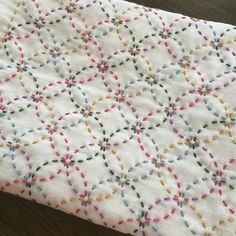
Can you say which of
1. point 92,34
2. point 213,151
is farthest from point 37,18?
point 213,151

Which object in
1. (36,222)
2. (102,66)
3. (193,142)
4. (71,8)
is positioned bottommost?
(36,222)

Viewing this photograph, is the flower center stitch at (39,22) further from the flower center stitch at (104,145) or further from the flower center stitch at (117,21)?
the flower center stitch at (104,145)

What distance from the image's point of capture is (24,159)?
586mm

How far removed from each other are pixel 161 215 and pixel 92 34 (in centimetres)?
32

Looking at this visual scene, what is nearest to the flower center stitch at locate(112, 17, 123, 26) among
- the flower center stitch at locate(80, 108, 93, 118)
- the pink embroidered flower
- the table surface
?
the pink embroidered flower

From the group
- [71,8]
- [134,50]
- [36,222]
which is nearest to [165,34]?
[134,50]

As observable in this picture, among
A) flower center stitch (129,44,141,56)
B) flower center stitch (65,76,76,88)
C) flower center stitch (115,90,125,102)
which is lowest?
flower center stitch (115,90,125,102)

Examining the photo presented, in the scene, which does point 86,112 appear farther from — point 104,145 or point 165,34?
point 165,34

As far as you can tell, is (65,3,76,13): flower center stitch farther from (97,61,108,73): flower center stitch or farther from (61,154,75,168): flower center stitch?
(61,154,75,168): flower center stitch

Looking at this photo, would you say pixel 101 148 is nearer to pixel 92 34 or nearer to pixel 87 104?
pixel 87 104

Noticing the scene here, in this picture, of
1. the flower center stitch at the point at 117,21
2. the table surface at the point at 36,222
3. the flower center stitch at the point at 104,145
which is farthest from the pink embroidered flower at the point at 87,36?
the table surface at the point at 36,222

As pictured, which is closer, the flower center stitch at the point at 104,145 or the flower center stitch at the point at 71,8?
the flower center stitch at the point at 104,145

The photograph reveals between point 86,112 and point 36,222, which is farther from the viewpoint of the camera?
point 36,222

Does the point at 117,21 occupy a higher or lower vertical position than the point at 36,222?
higher
